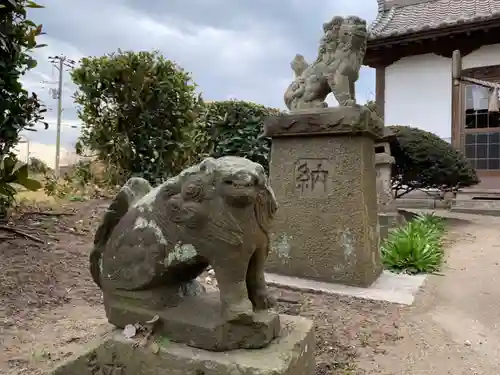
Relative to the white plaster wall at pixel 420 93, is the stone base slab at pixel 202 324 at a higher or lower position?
lower

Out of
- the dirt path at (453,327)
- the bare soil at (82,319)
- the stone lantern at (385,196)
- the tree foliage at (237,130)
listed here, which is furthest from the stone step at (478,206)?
the bare soil at (82,319)

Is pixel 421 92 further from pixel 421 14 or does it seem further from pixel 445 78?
pixel 421 14

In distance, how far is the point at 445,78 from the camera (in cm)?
1012

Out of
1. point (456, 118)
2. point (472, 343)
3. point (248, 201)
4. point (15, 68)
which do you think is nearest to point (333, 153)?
point (472, 343)

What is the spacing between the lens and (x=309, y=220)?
13.2 ft

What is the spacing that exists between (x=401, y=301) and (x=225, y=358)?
2.27 metres

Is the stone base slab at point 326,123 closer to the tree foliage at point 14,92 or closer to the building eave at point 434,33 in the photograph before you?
the tree foliage at point 14,92

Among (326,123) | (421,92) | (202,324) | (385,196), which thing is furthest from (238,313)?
(421,92)

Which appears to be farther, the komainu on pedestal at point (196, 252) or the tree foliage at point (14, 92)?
the tree foliage at point (14, 92)

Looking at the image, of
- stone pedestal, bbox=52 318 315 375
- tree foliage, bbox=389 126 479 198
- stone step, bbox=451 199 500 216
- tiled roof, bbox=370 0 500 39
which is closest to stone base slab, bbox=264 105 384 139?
stone pedestal, bbox=52 318 315 375

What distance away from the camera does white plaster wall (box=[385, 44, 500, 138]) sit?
10141 millimetres

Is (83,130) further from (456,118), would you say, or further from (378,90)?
(456,118)

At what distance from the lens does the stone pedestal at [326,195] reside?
382cm

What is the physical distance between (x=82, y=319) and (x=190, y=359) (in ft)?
5.50
